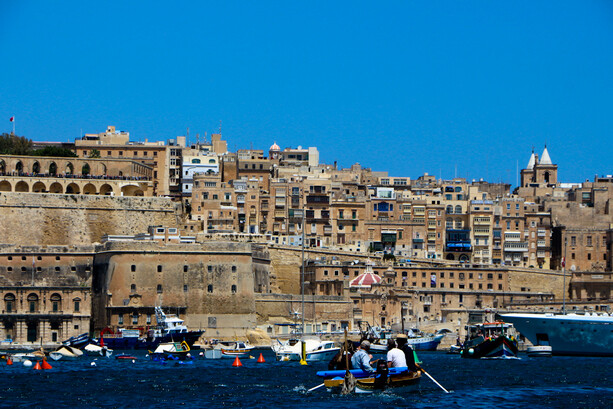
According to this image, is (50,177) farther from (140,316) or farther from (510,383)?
(510,383)

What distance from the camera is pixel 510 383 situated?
182 ft

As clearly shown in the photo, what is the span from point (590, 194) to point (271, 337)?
49868 mm

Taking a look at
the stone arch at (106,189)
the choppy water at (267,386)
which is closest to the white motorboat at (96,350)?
the choppy water at (267,386)

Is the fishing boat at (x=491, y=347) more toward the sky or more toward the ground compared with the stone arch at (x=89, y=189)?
more toward the ground

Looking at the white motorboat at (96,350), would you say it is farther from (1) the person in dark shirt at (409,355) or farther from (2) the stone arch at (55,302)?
(1) the person in dark shirt at (409,355)

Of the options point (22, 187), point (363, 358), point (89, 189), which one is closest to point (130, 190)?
point (89, 189)

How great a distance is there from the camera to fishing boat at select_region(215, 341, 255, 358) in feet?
245

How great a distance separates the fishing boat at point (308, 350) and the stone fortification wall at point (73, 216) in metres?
29.7

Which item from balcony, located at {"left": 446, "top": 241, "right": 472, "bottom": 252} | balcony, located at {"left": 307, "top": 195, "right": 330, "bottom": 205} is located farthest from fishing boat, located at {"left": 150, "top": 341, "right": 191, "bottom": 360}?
balcony, located at {"left": 446, "top": 241, "right": 472, "bottom": 252}

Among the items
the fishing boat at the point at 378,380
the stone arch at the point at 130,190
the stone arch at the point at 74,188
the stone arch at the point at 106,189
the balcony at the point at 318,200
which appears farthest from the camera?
the balcony at the point at 318,200

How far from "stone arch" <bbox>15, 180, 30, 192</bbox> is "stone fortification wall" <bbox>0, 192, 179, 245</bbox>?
4945 millimetres

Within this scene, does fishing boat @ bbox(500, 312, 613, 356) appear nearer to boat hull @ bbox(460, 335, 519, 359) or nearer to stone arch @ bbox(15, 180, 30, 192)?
boat hull @ bbox(460, 335, 519, 359)

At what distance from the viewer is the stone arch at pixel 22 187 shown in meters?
101

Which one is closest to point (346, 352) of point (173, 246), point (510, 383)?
point (510, 383)
